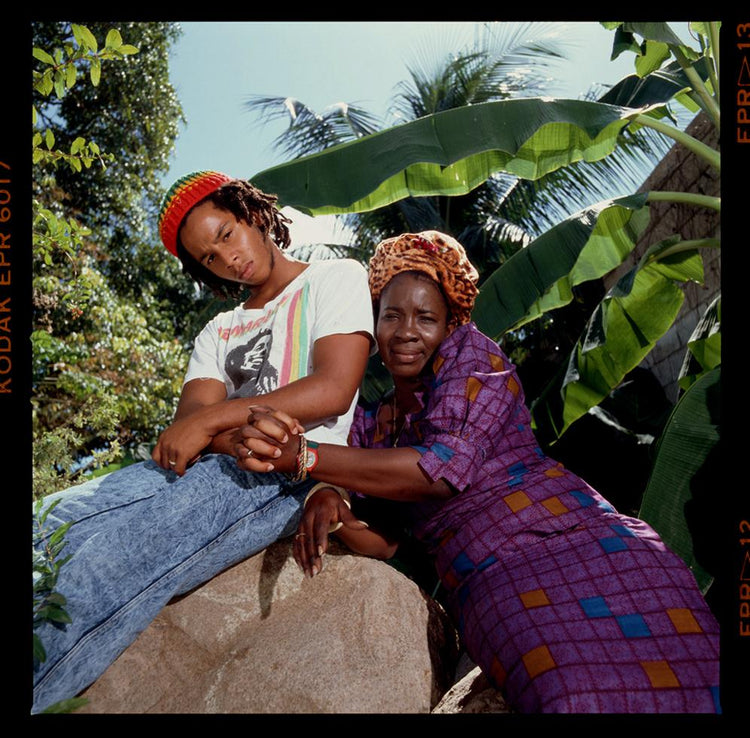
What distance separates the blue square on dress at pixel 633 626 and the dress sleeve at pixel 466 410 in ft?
1.65

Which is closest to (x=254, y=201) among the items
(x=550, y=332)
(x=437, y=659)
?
(x=437, y=659)

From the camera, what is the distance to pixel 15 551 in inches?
66.1

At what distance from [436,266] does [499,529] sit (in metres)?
0.82

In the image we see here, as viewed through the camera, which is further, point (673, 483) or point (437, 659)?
point (673, 483)

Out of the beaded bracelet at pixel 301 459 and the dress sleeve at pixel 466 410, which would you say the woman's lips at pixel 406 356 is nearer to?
the dress sleeve at pixel 466 410

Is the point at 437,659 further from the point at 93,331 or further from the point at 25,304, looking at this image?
the point at 93,331

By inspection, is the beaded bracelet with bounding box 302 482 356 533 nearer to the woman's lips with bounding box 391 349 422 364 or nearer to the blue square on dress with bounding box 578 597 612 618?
the woman's lips with bounding box 391 349 422 364

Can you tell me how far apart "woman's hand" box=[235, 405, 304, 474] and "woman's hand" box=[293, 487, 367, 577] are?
26 centimetres

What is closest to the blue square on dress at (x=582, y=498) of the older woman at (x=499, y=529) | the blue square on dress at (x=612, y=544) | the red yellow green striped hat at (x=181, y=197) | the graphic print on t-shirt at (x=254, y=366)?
the older woman at (x=499, y=529)

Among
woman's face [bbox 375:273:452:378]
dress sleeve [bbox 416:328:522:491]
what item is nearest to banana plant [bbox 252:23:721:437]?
woman's face [bbox 375:273:452:378]

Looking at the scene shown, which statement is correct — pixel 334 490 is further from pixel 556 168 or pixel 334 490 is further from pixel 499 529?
pixel 556 168

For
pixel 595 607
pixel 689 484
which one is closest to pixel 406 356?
pixel 595 607

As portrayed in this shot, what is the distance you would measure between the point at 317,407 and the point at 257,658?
72 cm

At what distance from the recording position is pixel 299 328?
2.22 meters
